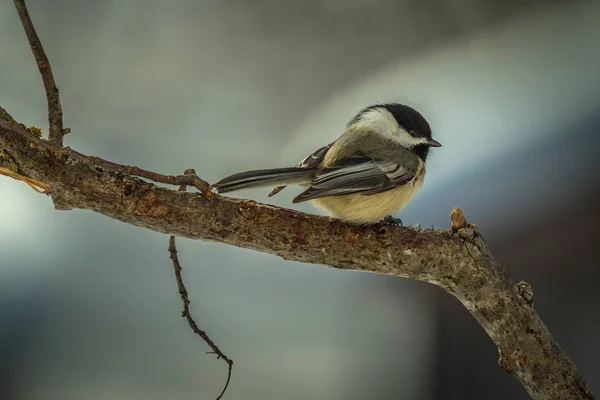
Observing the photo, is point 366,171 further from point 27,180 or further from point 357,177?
point 27,180

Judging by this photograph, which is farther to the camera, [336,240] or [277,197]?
[277,197]

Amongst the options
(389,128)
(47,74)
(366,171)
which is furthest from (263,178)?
(389,128)

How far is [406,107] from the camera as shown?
1.63m

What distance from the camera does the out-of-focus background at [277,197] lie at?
212 cm

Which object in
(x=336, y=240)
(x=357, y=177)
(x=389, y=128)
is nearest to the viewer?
(x=336, y=240)

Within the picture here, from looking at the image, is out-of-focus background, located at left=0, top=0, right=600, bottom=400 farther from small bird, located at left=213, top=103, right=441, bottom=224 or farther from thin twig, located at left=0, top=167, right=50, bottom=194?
thin twig, located at left=0, top=167, right=50, bottom=194

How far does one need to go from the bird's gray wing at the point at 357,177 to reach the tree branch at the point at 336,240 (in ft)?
0.23

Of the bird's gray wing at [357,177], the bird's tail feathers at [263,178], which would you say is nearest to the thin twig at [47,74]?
the bird's tail feathers at [263,178]

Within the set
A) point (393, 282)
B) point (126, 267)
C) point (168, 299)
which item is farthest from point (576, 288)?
point (126, 267)

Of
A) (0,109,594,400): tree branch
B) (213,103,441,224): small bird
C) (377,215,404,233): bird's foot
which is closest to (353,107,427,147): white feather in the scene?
(213,103,441,224): small bird

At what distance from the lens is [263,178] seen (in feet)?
3.88

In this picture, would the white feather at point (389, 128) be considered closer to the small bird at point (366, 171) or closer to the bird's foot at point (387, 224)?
the small bird at point (366, 171)

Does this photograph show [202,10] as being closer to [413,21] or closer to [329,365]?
[413,21]

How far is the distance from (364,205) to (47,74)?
0.71 m
